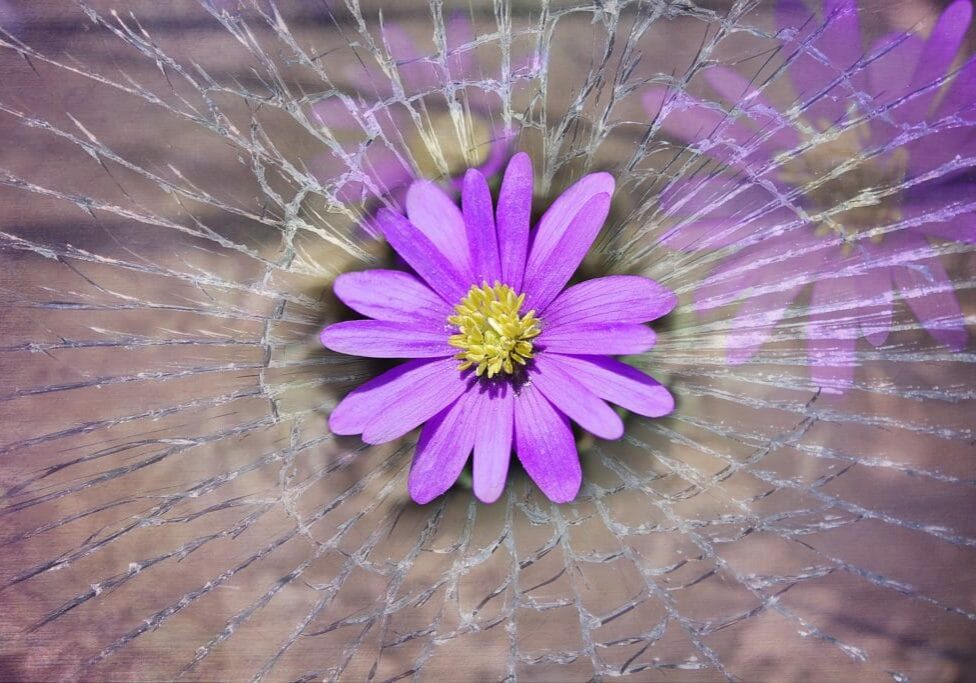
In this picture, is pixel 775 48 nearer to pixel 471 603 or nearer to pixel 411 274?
pixel 411 274

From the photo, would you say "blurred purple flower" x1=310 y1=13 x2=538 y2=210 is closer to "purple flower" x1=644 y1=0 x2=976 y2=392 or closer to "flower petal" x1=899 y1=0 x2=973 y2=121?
"purple flower" x1=644 y1=0 x2=976 y2=392

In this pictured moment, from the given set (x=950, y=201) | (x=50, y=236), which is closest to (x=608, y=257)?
(x=950, y=201)

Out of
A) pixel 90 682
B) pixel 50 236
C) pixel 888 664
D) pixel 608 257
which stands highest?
pixel 50 236

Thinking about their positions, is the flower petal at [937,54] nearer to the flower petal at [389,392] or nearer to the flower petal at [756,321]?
the flower petal at [756,321]

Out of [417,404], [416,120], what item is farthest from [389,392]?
Result: [416,120]

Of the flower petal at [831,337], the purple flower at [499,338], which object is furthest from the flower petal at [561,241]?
the flower petal at [831,337]

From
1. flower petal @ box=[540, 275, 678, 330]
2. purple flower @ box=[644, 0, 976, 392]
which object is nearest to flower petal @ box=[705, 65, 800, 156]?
purple flower @ box=[644, 0, 976, 392]
